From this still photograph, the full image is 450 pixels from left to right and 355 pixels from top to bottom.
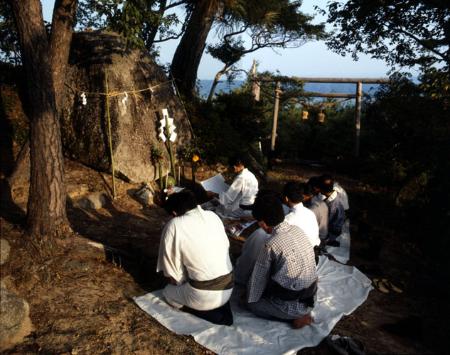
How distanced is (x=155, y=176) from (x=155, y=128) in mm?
1150

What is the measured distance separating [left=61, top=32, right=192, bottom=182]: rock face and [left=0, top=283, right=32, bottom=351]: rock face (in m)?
4.75

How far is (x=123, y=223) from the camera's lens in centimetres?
688

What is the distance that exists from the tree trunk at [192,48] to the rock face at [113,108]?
224cm

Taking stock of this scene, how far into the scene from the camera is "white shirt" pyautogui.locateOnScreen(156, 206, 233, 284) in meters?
3.95

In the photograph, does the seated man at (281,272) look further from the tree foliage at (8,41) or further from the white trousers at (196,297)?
the tree foliage at (8,41)

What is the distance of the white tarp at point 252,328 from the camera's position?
3.83 meters

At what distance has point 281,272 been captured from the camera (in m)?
3.99

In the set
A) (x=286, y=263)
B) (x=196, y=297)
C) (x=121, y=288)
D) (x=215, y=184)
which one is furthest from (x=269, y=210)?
(x=215, y=184)

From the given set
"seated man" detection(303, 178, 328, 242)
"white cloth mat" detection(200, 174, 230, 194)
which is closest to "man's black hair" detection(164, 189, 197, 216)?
"seated man" detection(303, 178, 328, 242)

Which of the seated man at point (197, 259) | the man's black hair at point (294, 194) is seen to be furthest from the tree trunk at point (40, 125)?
the man's black hair at point (294, 194)

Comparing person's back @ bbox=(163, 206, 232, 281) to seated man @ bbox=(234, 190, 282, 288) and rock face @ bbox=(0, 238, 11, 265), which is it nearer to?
seated man @ bbox=(234, 190, 282, 288)

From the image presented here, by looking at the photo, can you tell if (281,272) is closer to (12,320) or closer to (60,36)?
(12,320)

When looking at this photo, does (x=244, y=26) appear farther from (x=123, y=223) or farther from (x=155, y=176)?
(x=123, y=223)

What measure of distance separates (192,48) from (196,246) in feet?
28.6
